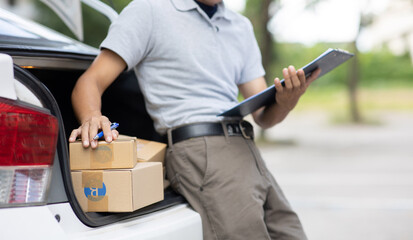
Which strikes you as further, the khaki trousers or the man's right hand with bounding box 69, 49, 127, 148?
the khaki trousers

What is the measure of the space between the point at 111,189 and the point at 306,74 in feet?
2.86

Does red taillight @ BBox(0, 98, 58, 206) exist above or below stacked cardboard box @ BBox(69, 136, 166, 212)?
above

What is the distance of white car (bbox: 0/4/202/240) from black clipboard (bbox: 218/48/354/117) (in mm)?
403

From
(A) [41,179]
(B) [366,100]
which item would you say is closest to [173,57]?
→ (A) [41,179]

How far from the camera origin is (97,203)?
1.46 meters

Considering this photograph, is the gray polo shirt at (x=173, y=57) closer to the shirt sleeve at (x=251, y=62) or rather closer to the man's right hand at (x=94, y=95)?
the man's right hand at (x=94, y=95)

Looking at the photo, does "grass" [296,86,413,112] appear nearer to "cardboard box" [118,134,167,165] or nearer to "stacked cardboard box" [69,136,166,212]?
"cardboard box" [118,134,167,165]

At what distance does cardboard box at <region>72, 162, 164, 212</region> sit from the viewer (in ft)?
4.68

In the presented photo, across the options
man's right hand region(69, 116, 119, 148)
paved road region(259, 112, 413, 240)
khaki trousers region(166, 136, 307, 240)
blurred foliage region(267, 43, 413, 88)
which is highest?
man's right hand region(69, 116, 119, 148)

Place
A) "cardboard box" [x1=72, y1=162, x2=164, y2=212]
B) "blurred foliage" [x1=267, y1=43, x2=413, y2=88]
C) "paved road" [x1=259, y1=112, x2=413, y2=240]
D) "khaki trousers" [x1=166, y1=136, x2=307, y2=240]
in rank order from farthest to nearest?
1. "blurred foliage" [x1=267, y1=43, x2=413, y2=88]
2. "paved road" [x1=259, y1=112, x2=413, y2=240]
3. "khaki trousers" [x1=166, y1=136, x2=307, y2=240]
4. "cardboard box" [x1=72, y1=162, x2=164, y2=212]

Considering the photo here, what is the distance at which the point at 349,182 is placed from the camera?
6.33 m

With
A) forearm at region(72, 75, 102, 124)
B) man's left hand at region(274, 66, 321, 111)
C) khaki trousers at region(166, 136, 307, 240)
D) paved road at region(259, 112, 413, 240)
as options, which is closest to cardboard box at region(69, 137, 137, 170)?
forearm at region(72, 75, 102, 124)

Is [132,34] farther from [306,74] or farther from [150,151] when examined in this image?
[306,74]

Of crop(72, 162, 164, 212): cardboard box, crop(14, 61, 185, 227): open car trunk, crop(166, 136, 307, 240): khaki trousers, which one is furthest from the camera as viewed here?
crop(14, 61, 185, 227): open car trunk
